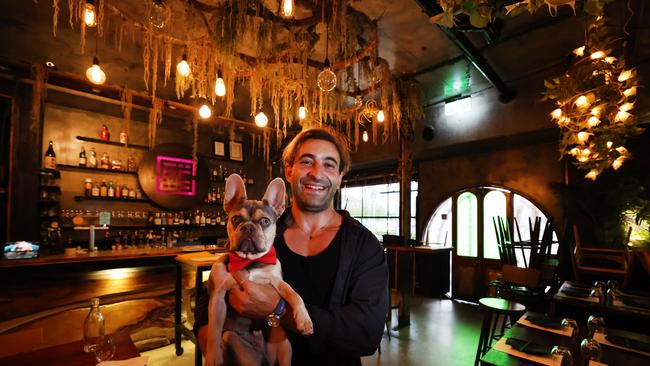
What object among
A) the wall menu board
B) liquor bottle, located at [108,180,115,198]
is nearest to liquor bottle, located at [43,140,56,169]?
liquor bottle, located at [108,180,115,198]

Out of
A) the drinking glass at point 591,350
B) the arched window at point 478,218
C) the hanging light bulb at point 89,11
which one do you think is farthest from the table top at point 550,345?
the hanging light bulb at point 89,11

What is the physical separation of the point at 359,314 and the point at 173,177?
6.07m

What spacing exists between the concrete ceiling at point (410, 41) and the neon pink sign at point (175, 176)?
165 cm

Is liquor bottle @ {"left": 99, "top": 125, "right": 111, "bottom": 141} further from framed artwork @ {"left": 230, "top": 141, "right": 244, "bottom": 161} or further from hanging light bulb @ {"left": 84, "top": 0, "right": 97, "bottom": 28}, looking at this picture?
hanging light bulb @ {"left": 84, "top": 0, "right": 97, "bottom": 28}

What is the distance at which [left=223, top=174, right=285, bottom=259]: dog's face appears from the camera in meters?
0.95

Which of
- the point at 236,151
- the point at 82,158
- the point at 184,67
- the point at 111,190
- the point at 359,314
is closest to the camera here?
the point at 359,314

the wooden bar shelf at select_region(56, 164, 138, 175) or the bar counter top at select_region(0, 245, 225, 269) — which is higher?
the wooden bar shelf at select_region(56, 164, 138, 175)

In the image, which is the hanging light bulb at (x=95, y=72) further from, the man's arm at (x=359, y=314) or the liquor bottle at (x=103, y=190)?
the man's arm at (x=359, y=314)

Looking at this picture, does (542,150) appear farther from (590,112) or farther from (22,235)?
(22,235)

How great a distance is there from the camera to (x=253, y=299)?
92 cm

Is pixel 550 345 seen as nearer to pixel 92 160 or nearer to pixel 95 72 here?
pixel 95 72

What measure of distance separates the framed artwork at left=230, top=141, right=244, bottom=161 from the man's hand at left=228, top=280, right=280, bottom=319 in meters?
6.53

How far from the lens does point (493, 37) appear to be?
11.4ft

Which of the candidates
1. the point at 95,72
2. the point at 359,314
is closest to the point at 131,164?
the point at 95,72
